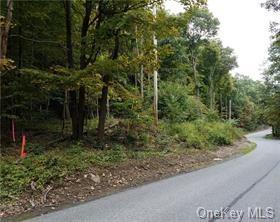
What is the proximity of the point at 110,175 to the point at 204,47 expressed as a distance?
34017 mm

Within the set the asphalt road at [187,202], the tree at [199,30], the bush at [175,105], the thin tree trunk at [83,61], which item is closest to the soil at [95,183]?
the asphalt road at [187,202]

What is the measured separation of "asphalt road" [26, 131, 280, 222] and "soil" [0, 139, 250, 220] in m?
0.50

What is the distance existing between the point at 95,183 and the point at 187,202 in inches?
112

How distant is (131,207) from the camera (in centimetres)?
760

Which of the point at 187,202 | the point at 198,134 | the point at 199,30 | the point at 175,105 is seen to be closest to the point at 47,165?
the point at 187,202

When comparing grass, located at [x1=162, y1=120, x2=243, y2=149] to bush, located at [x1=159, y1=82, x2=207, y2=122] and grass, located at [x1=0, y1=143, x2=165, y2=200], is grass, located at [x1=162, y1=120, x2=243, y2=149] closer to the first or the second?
bush, located at [x1=159, y1=82, x2=207, y2=122]

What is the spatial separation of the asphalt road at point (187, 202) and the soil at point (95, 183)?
0.50 metres

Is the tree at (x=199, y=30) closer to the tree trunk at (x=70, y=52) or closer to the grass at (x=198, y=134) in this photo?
the grass at (x=198, y=134)

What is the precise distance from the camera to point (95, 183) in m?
9.88

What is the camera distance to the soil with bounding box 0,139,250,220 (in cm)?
763

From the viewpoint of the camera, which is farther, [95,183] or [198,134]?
[198,134]

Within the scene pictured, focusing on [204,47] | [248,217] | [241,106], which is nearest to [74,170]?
[248,217]

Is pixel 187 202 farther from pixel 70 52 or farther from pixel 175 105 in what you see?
pixel 175 105

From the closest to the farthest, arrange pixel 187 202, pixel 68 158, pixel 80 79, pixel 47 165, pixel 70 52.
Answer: pixel 187 202
pixel 47 165
pixel 68 158
pixel 80 79
pixel 70 52
